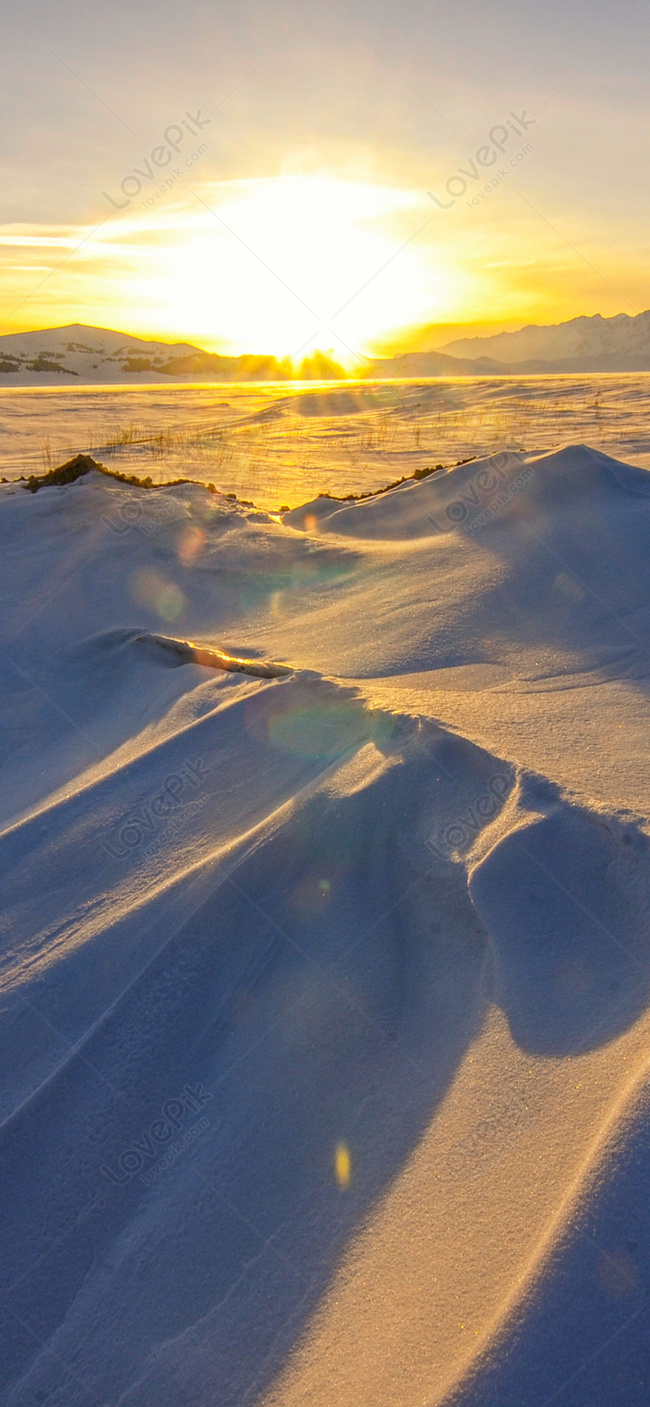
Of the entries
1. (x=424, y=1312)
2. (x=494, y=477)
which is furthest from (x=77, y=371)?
(x=424, y=1312)

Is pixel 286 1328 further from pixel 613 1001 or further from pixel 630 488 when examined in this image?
pixel 630 488

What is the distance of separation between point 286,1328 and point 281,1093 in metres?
0.36

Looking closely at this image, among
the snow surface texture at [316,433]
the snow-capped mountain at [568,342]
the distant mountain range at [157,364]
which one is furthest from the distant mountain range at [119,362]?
the snow-capped mountain at [568,342]

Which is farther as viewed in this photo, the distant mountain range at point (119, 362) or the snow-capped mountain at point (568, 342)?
the snow-capped mountain at point (568, 342)

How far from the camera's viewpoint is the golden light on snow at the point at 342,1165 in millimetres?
1275

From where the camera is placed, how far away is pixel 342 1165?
1.30 m

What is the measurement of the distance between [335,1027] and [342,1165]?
26cm

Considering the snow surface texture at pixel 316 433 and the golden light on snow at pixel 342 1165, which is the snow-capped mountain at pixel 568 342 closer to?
the snow surface texture at pixel 316 433

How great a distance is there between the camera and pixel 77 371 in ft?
184

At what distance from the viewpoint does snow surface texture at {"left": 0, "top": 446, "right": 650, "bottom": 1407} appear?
1066 mm

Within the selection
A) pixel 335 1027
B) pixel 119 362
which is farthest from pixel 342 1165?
pixel 119 362

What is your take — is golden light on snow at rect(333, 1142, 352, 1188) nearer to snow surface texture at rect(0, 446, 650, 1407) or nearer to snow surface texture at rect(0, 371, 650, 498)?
snow surface texture at rect(0, 446, 650, 1407)

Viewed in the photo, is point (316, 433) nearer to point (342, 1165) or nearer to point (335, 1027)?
point (335, 1027)

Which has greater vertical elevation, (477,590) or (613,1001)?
(477,590)
